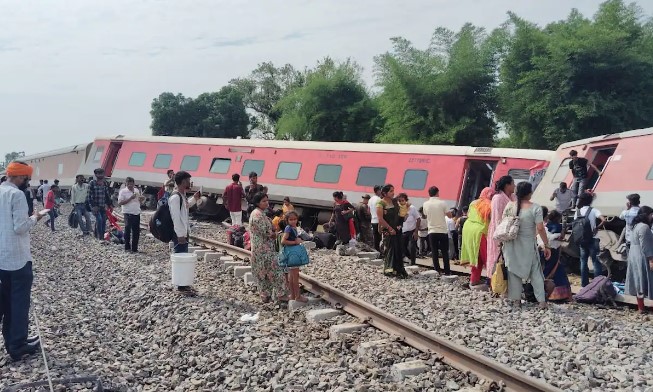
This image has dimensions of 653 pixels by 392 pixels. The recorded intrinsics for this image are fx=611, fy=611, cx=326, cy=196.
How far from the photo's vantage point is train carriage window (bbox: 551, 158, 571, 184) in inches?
492

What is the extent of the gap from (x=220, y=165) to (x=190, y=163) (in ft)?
4.86

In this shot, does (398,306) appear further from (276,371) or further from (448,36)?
(448,36)

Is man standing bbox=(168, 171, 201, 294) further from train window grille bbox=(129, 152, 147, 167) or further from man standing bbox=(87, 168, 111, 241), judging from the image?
train window grille bbox=(129, 152, 147, 167)

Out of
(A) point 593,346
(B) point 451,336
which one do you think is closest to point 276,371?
(B) point 451,336

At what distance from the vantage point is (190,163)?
20.8 meters

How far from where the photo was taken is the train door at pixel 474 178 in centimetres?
1486

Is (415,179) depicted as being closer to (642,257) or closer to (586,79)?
(642,257)

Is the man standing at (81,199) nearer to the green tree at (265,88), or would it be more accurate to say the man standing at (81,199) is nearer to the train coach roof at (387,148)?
the train coach roof at (387,148)

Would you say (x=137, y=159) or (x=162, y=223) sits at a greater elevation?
(x=137, y=159)

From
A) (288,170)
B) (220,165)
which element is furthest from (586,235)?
(220,165)

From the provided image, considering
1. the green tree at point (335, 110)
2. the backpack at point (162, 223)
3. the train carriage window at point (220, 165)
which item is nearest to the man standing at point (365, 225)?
the backpack at point (162, 223)

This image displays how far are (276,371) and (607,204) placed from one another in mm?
7853

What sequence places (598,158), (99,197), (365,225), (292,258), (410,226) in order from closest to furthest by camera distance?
(292,258) → (410,226) → (598,158) → (365,225) → (99,197)

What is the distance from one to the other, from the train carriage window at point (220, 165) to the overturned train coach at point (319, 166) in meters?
0.04
